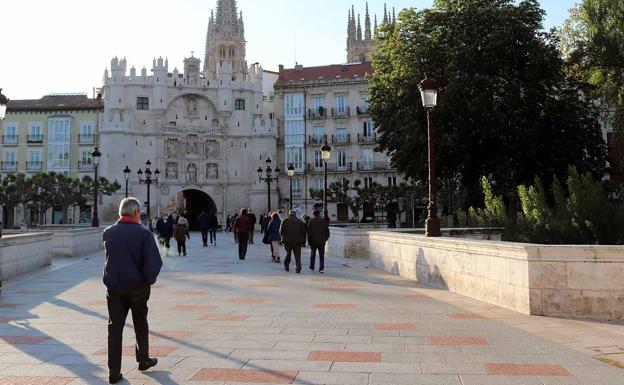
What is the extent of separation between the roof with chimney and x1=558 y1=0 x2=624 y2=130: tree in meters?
51.5

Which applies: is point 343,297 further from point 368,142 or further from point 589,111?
point 368,142

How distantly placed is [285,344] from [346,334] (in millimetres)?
953

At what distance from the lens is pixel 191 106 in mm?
64250

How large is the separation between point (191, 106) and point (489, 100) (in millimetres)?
43603

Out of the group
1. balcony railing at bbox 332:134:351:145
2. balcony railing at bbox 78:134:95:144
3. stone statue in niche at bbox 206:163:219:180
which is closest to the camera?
stone statue in niche at bbox 206:163:219:180

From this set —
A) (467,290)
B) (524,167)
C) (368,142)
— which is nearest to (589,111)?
(524,167)

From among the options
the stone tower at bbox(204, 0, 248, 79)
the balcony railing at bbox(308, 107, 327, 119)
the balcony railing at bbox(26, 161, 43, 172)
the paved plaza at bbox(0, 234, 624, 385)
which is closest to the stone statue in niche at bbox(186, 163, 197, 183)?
the balcony railing at bbox(308, 107, 327, 119)

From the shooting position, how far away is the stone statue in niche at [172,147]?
63062 mm

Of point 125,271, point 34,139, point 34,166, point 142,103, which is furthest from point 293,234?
point 34,139

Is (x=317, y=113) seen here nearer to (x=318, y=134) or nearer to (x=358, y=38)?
(x=318, y=134)

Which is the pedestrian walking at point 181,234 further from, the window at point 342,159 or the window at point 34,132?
the window at point 34,132

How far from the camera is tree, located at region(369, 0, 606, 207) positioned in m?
26.7

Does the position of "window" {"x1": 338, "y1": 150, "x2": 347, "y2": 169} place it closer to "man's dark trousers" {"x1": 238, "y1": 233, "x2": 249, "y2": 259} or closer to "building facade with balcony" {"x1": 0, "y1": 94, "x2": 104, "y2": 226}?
"building facade with balcony" {"x1": 0, "y1": 94, "x2": 104, "y2": 226}

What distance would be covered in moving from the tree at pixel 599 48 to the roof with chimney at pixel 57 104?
2027 inches
